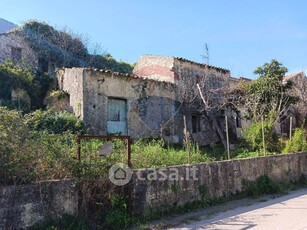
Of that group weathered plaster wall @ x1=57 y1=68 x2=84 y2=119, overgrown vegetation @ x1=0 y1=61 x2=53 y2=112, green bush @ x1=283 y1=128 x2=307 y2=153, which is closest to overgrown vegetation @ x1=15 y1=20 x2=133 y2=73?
overgrown vegetation @ x1=0 y1=61 x2=53 y2=112

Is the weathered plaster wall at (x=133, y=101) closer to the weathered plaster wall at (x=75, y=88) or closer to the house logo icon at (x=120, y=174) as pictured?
the weathered plaster wall at (x=75, y=88)

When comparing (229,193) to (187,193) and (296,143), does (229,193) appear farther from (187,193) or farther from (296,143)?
(296,143)

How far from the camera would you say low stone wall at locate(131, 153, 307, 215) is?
729 centimetres

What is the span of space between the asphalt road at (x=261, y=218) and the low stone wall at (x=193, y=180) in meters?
0.83

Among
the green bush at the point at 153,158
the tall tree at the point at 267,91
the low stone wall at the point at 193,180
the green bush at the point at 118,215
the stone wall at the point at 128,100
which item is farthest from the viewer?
the tall tree at the point at 267,91

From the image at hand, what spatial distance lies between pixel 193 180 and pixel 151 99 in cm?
862

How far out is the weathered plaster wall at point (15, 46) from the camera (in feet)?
68.2

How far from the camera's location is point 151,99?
55.1 ft

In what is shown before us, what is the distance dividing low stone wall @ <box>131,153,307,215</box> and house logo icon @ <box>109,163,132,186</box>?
8.0 inches

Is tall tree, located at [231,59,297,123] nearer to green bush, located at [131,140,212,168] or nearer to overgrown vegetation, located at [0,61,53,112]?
green bush, located at [131,140,212,168]

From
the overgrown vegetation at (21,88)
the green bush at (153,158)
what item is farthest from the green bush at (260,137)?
the overgrown vegetation at (21,88)

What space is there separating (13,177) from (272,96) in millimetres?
15651

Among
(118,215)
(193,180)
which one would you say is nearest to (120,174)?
(118,215)

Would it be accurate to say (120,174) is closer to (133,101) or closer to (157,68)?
(133,101)
